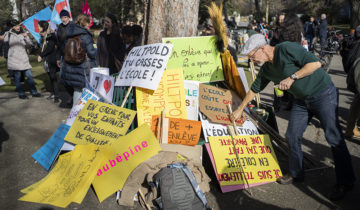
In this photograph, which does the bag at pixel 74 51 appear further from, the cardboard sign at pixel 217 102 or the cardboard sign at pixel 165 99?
the cardboard sign at pixel 217 102

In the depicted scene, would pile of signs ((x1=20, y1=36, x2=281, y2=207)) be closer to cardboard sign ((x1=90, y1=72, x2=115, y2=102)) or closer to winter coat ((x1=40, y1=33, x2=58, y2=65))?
cardboard sign ((x1=90, y1=72, x2=115, y2=102))

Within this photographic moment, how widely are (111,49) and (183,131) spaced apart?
3085 millimetres

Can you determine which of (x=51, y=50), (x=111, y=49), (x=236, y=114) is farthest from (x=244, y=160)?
(x=51, y=50)

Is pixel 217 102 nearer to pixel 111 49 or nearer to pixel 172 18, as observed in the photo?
pixel 172 18

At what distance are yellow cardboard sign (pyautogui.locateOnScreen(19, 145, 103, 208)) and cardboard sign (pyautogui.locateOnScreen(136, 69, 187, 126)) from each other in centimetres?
77

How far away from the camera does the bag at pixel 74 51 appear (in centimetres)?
505

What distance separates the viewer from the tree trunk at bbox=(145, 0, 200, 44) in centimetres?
441

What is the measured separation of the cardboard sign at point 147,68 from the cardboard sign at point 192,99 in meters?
0.50

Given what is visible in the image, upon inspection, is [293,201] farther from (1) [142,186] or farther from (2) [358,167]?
(1) [142,186]

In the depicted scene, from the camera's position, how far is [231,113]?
3742 millimetres

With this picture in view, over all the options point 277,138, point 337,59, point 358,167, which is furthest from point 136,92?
point 337,59

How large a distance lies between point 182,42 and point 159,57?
528mm

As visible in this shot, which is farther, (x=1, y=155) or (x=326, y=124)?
(x=1, y=155)

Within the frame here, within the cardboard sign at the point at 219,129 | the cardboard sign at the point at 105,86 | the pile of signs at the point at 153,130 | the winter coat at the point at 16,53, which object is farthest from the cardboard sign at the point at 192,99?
the winter coat at the point at 16,53
